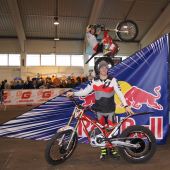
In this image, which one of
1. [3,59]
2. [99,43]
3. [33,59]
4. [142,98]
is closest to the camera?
[142,98]

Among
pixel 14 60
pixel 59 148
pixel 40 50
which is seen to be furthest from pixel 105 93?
pixel 14 60

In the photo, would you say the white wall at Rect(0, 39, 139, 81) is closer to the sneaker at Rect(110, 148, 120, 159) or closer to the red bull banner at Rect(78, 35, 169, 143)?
the red bull banner at Rect(78, 35, 169, 143)

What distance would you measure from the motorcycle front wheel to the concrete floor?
127 mm

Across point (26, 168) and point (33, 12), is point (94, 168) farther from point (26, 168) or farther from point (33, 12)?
point (33, 12)

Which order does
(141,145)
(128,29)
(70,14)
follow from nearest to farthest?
(141,145), (128,29), (70,14)

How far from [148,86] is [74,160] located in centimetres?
238

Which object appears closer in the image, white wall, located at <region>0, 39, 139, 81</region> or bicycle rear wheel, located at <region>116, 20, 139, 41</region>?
bicycle rear wheel, located at <region>116, 20, 139, 41</region>

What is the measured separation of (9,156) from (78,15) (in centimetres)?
1862

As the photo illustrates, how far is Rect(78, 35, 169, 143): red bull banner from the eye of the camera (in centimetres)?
700

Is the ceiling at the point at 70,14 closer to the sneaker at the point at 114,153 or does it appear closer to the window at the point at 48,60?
the window at the point at 48,60

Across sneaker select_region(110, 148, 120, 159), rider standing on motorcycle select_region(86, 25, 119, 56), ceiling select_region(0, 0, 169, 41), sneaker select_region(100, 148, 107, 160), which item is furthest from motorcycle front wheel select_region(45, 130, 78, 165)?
ceiling select_region(0, 0, 169, 41)

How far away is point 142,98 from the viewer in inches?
276

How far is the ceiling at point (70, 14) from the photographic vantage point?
2167 cm

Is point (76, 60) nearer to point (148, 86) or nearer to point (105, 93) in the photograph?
point (148, 86)
